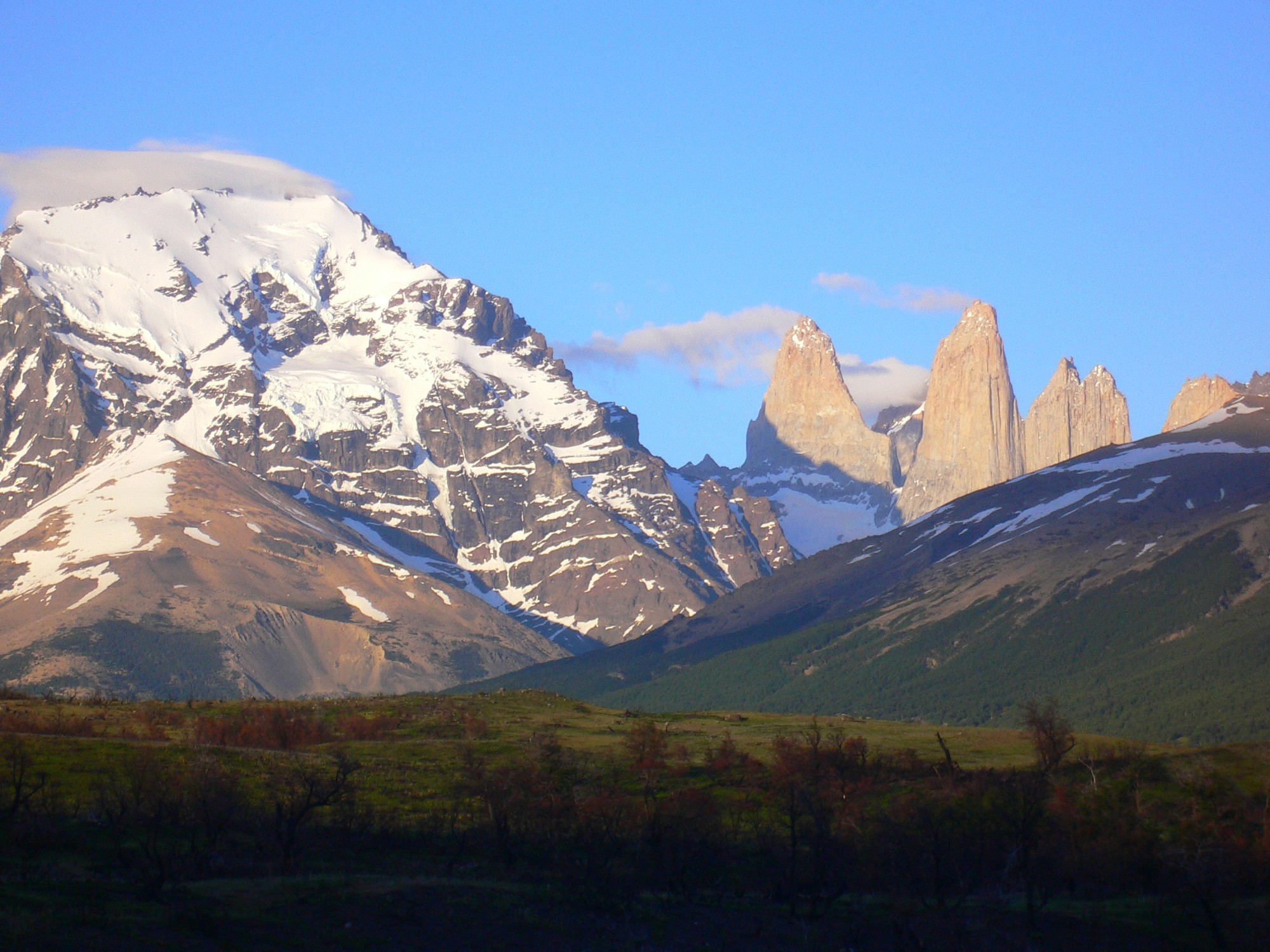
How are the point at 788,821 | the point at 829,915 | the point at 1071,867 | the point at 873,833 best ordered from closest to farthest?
Result: 1. the point at 829,915
2. the point at 1071,867
3. the point at 873,833
4. the point at 788,821

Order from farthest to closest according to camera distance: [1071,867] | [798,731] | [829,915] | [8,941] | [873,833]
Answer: [798,731] < [873,833] < [1071,867] < [829,915] < [8,941]

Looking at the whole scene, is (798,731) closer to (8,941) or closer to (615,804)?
(615,804)

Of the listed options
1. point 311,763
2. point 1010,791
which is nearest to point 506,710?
point 311,763

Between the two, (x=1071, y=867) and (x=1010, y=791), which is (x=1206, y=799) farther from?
(x=1071, y=867)

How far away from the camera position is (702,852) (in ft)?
294

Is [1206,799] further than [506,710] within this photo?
No

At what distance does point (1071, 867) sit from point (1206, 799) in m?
20.6

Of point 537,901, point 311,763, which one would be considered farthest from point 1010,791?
point 311,763

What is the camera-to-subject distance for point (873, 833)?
93938mm

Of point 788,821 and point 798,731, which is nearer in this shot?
point 788,821

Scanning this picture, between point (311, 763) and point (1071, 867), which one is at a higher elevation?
point (311, 763)

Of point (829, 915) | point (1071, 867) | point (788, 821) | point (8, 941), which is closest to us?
point (8, 941)

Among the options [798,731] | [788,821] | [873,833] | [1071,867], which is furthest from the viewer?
[798,731]

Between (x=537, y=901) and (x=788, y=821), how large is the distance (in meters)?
31.6
